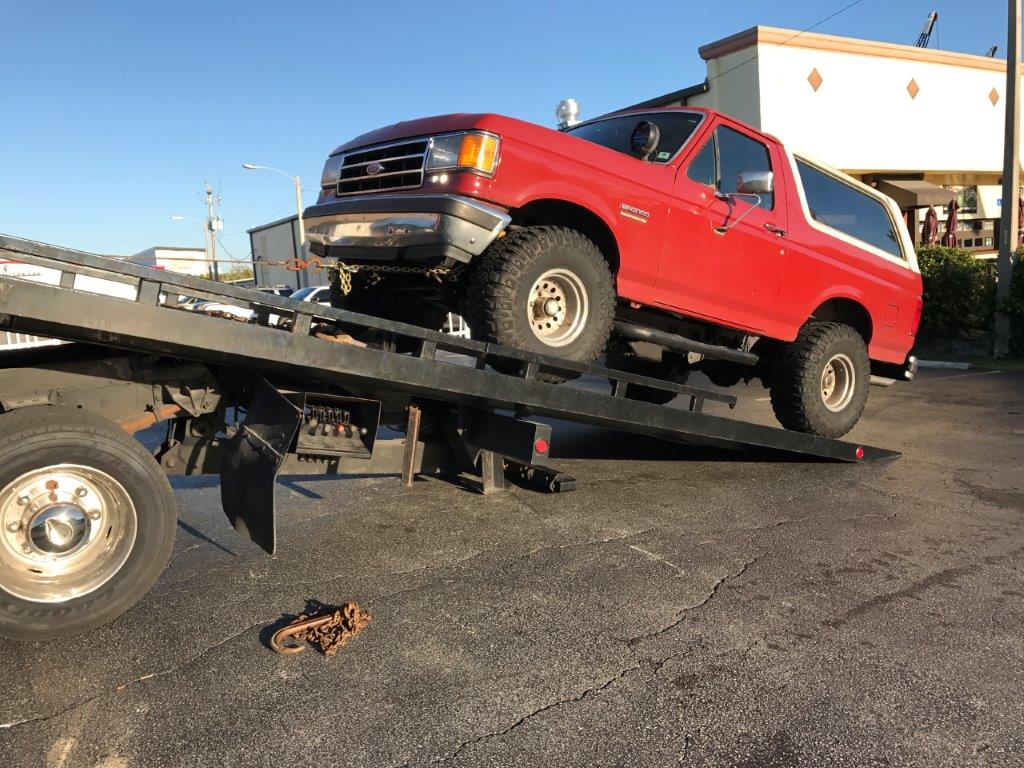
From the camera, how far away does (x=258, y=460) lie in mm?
3305

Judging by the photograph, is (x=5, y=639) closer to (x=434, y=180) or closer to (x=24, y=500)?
(x=24, y=500)

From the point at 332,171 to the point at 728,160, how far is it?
2602mm

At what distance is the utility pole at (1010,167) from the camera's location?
12.3 metres

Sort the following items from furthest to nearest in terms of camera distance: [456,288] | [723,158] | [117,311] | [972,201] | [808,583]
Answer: [972,201]
[723,158]
[456,288]
[808,583]
[117,311]

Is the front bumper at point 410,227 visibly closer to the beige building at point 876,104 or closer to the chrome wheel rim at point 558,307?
the chrome wheel rim at point 558,307

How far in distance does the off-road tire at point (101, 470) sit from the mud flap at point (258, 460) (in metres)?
0.33

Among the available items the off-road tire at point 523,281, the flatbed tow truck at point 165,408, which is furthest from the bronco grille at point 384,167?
the flatbed tow truck at point 165,408

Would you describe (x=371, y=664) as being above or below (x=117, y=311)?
below

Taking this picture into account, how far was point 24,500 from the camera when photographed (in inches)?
111

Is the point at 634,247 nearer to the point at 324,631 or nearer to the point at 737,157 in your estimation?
the point at 737,157

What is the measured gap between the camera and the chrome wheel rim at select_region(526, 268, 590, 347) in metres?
4.05

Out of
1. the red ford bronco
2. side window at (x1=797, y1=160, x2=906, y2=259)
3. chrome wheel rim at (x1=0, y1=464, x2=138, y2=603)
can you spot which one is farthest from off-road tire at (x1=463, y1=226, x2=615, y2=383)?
side window at (x1=797, y1=160, x2=906, y2=259)

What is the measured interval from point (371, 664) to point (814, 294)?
170 inches

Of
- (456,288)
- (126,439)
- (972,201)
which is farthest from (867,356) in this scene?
(972,201)
